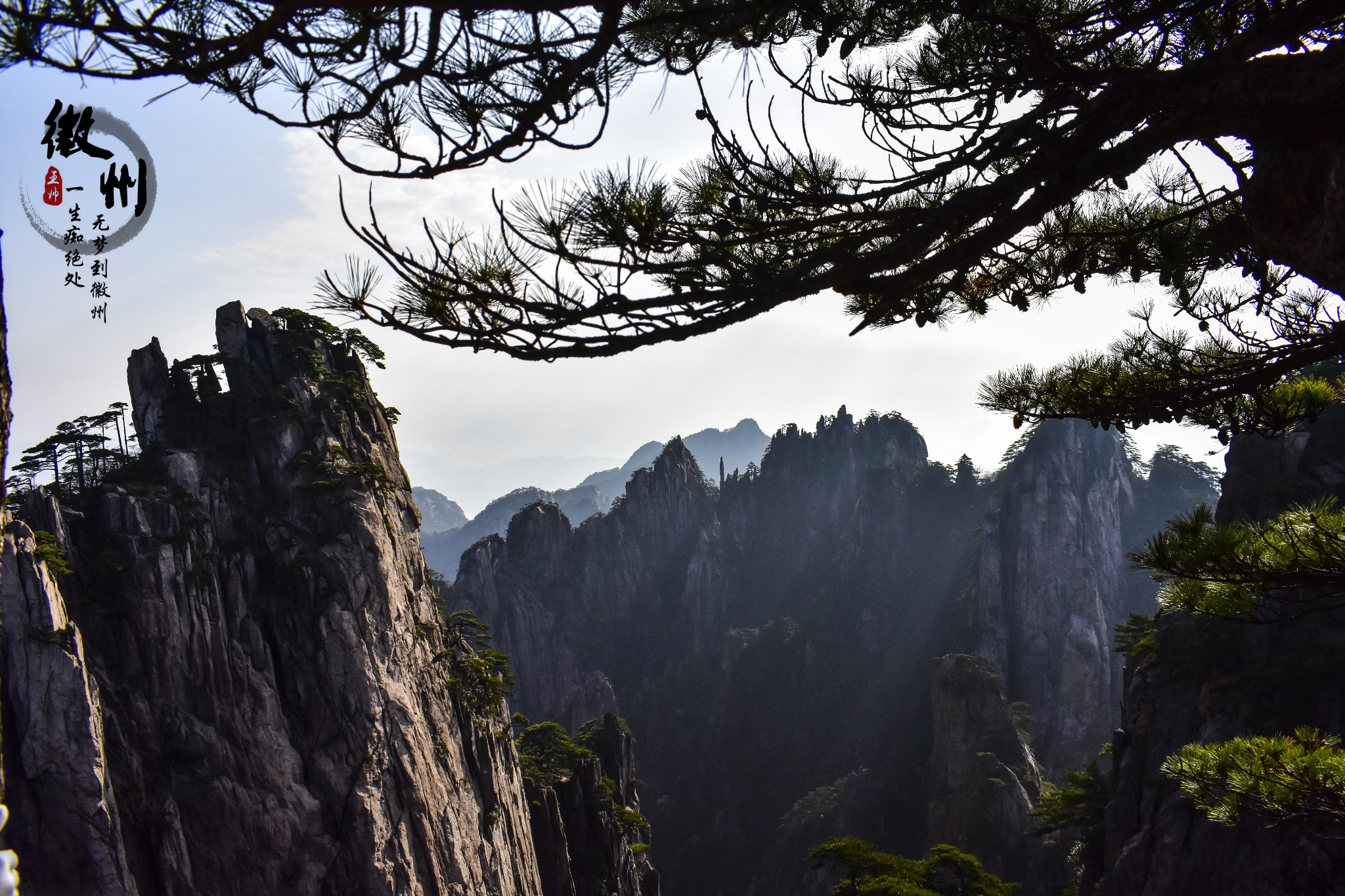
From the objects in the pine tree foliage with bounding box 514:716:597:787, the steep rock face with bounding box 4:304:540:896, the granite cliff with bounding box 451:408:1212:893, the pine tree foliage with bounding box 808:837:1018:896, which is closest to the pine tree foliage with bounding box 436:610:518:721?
the steep rock face with bounding box 4:304:540:896

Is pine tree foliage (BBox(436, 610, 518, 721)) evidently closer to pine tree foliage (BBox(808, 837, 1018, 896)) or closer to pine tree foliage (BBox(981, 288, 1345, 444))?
pine tree foliage (BBox(808, 837, 1018, 896))

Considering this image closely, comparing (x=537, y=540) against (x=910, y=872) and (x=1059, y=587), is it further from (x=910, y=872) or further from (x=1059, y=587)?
(x=910, y=872)

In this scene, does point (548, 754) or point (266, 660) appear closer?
point (266, 660)

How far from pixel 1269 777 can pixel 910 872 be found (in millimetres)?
17980

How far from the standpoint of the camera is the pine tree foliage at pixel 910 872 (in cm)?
2011

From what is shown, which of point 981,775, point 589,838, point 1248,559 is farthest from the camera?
point 981,775

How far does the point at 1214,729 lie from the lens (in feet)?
48.3

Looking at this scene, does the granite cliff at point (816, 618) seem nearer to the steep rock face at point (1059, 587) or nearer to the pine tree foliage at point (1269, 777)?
the steep rock face at point (1059, 587)

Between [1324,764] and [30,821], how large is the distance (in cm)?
1821

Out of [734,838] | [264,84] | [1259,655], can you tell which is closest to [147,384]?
[264,84]

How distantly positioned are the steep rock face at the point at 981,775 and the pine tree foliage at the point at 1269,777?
85.5ft

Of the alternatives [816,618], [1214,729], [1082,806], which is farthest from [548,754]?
[816,618]

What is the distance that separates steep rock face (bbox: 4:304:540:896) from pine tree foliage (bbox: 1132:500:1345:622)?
17.4m

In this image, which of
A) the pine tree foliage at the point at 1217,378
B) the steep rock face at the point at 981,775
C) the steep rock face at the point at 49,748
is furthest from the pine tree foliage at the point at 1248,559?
the steep rock face at the point at 981,775
